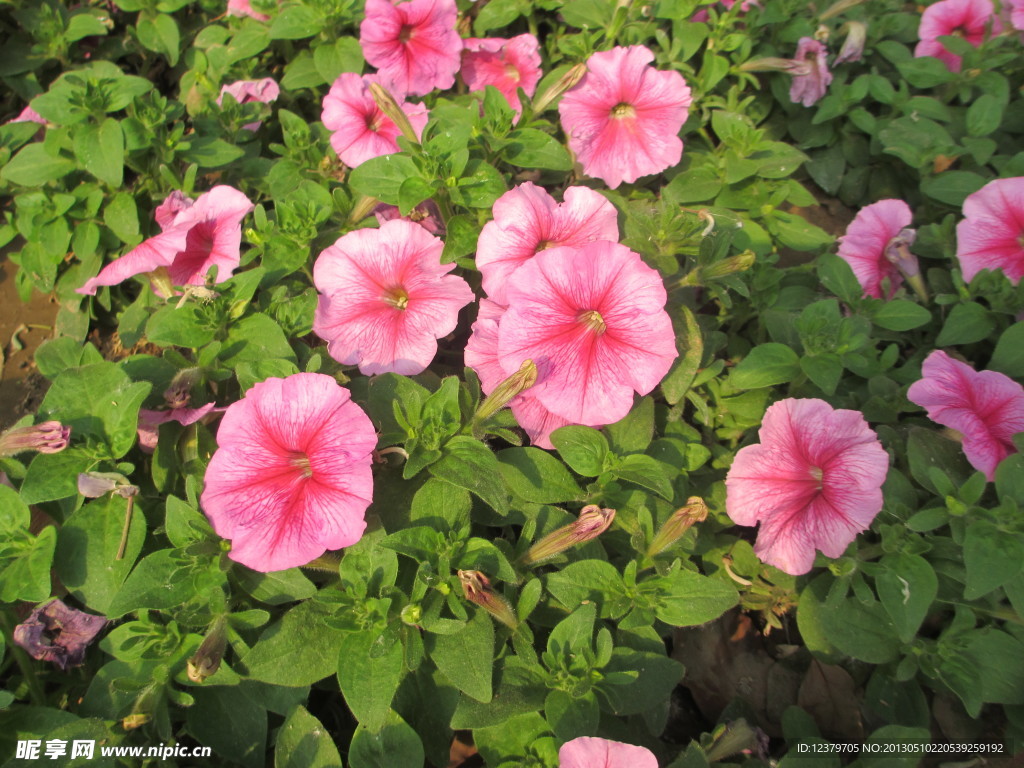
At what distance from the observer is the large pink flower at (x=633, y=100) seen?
2635mm

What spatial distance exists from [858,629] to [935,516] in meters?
0.43

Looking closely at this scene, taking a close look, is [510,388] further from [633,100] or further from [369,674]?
[633,100]

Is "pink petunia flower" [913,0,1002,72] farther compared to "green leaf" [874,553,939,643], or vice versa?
"pink petunia flower" [913,0,1002,72]

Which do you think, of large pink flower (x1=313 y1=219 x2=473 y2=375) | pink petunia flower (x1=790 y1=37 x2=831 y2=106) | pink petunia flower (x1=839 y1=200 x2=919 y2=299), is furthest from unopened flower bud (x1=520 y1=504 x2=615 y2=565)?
pink petunia flower (x1=790 y1=37 x2=831 y2=106)

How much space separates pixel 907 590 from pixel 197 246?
2.63 meters

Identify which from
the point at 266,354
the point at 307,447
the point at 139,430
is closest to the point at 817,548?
the point at 307,447

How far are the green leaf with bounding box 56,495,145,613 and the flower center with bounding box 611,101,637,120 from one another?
223cm

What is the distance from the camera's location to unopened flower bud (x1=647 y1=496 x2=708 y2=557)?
5.82 feet

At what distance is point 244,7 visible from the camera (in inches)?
130

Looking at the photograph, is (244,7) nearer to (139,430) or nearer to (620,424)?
(139,430)

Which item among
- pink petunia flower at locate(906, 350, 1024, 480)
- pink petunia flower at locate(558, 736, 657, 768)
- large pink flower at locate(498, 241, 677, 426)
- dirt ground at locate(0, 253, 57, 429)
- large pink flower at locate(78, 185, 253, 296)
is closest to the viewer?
pink petunia flower at locate(558, 736, 657, 768)

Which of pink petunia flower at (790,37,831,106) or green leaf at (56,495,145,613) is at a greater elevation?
pink petunia flower at (790,37,831,106)

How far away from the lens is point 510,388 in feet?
5.98

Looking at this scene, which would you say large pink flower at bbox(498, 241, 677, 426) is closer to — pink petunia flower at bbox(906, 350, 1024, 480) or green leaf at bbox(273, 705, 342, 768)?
pink petunia flower at bbox(906, 350, 1024, 480)
